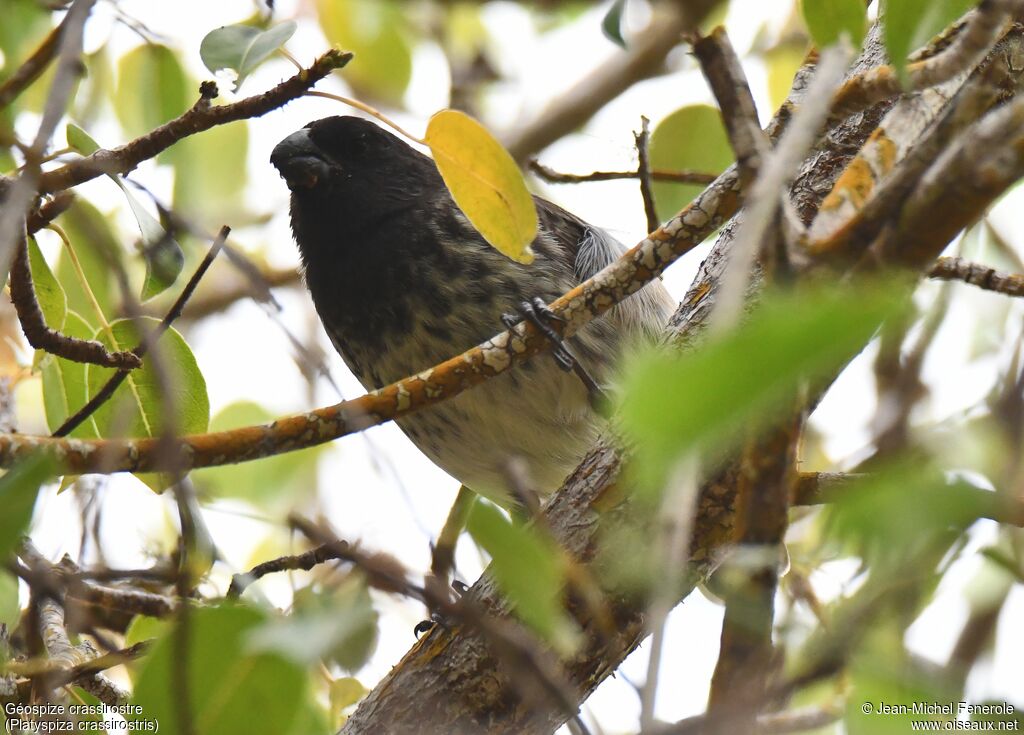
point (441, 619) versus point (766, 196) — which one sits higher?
point (441, 619)

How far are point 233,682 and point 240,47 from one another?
0.87 metres

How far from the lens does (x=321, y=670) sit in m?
2.06

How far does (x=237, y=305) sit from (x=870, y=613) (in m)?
3.26

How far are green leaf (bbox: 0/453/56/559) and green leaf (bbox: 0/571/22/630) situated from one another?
760 millimetres

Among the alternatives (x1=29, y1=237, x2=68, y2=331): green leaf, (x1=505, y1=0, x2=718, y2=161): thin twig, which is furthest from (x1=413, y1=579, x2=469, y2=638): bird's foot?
(x1=505, y1=0, x2=718, y2=161): thin twig

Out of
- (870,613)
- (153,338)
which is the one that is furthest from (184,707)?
(870,613)

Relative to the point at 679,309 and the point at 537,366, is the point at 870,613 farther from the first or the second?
the point at 537,366

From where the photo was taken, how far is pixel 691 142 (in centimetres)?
243

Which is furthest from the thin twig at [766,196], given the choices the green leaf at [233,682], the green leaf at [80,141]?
the green leaf at [80,141]

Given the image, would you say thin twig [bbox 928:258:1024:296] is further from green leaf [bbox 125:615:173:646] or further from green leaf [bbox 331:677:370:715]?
green leaf [bbox 125:615:173:646]

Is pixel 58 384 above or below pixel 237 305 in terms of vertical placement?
below

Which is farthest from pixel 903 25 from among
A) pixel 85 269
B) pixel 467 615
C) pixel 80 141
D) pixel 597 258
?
pixel 597 258

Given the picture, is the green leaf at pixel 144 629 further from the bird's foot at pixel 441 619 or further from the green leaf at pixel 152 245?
the green leaf at pixel 152 245

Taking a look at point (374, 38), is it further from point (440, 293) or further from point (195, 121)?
point (195, 121)
